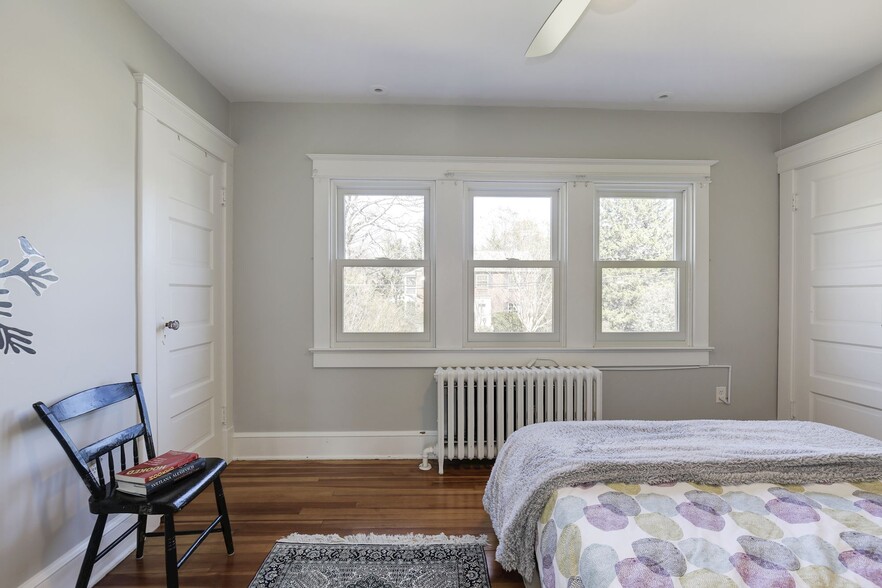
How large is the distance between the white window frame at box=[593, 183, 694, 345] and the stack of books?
8.62ft

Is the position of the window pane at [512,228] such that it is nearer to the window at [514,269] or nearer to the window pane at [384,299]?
the window at [514,269]

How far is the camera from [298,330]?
2.93 meters

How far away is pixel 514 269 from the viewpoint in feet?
9.98

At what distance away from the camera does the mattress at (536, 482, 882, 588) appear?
1.00m

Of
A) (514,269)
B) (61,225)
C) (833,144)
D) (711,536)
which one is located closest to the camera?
(711,536)

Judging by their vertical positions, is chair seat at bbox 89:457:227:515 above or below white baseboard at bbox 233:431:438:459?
above

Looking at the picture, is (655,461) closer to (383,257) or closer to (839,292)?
(383,257)

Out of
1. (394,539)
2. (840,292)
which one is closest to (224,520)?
(394,539)

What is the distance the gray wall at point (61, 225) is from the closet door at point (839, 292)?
13.6 feet

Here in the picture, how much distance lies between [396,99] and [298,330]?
5.78 feet

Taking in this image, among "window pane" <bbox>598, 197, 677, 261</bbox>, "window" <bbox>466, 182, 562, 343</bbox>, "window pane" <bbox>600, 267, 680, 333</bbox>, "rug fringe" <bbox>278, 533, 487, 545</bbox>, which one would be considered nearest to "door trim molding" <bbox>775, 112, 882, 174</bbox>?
"window pane" <bbox>598, 197, 677, 261</bbox>

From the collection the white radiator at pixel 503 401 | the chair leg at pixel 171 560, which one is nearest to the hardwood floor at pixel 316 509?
the white radiator at pixel 503 401

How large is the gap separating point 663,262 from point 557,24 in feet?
7.10

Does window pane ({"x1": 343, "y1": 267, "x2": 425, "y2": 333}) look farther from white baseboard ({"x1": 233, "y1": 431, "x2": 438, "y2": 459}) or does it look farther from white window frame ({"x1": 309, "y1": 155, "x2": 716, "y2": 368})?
white baseboard ({"x1": 233, "y1": 431, "x2": 438, "y2": 459})
